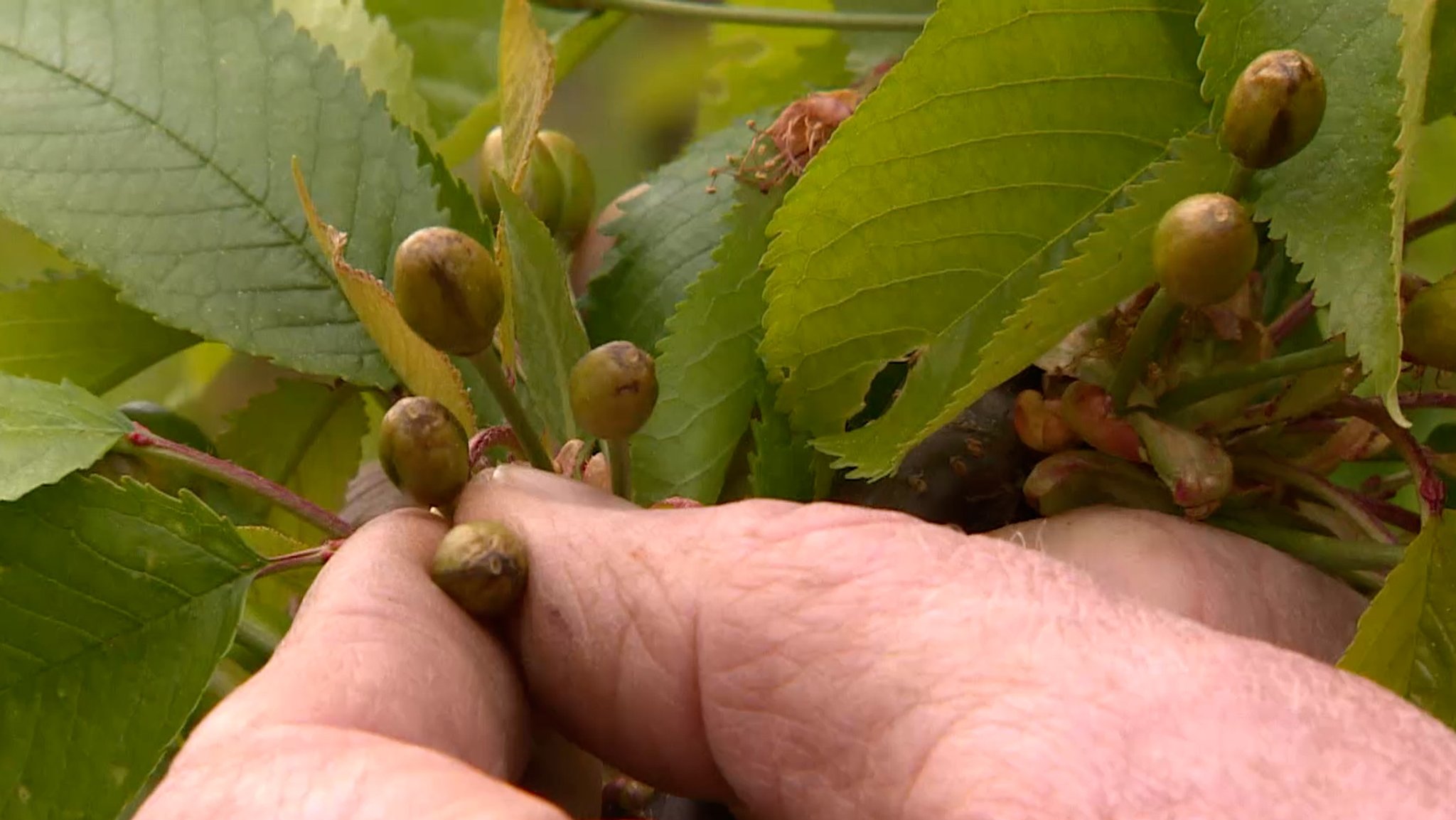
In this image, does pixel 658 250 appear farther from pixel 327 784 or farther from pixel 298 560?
pixel 327 784

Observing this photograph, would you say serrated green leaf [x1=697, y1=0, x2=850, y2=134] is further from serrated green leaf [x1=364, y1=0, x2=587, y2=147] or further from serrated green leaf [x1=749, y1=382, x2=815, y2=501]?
serrated green leaf [x1=749, y1=382, x2=815, y2=501]

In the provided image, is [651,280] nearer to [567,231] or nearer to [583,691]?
[567,231]

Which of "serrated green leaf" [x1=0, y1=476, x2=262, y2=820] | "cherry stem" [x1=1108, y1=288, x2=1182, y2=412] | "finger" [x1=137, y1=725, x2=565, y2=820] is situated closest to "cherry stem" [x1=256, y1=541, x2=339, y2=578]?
"serrated green leaf" [x1=0, y1=476, x2=262, y2=820]

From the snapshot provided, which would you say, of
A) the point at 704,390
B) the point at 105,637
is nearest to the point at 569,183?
the point at 704,390

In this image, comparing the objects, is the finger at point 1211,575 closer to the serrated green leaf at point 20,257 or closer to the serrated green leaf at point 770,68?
the serrated green leaf at point 770,68

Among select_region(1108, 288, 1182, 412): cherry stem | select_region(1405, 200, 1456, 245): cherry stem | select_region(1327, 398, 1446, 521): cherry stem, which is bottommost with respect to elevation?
select_region(1327, 398, 1446, 521): cherry stem
